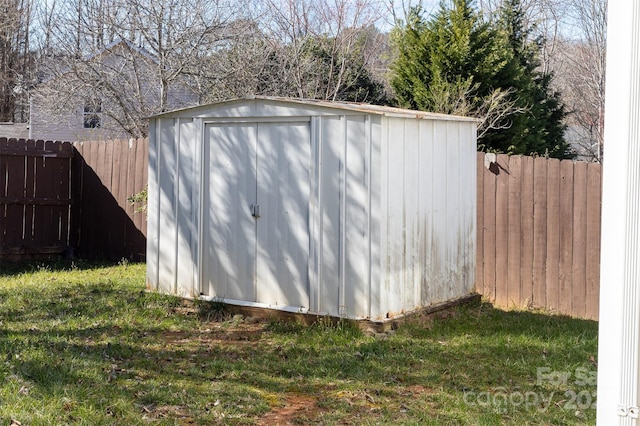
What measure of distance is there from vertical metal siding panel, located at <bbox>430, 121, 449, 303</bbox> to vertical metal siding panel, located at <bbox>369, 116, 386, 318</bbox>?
3.28 feet

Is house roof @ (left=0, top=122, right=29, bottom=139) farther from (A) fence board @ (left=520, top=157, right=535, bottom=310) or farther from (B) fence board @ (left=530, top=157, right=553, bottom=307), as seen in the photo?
(B) fence board @ (left=530, top=157, right=553, bottom=307)

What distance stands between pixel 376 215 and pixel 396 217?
0.97 ft

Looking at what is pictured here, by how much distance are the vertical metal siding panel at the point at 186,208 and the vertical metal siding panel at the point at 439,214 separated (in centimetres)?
254

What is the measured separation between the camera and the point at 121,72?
1611cm

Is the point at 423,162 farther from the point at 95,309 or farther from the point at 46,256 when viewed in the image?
the point at 46,256

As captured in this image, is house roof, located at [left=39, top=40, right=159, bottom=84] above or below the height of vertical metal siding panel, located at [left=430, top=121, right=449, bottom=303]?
above

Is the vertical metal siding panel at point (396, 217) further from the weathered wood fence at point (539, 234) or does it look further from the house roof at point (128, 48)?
the house roof at point (128, 48)

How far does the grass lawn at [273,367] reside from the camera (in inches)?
189

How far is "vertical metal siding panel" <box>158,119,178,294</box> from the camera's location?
28.4 feet

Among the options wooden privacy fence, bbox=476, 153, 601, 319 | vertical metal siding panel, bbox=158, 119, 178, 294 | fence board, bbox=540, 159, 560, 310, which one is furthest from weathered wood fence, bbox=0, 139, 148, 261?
fence board, bbox=540, 159, 560, 310

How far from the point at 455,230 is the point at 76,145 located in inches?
274

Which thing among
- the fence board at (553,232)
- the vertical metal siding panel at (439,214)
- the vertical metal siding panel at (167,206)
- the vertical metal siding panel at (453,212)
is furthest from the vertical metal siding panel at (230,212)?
the fence board at (553,232)

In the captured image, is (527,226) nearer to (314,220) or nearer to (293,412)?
(314,220)

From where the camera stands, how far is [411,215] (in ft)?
25.1
